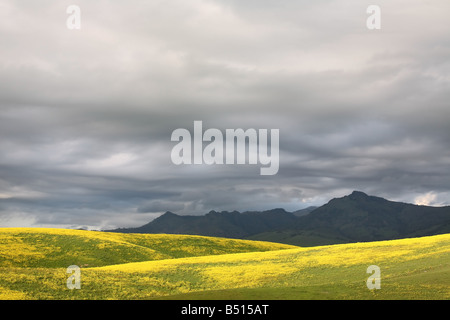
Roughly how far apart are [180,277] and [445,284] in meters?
37.8

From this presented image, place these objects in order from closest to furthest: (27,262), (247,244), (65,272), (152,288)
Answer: (152,288), (65,272), (27,262), (247,244)

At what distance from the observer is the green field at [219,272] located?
44.1m

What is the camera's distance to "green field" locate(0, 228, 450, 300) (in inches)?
1735

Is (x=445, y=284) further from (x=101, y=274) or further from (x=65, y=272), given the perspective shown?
(x=65, y=272)

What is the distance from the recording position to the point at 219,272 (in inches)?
2616

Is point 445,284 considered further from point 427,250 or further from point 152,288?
point 152,288
